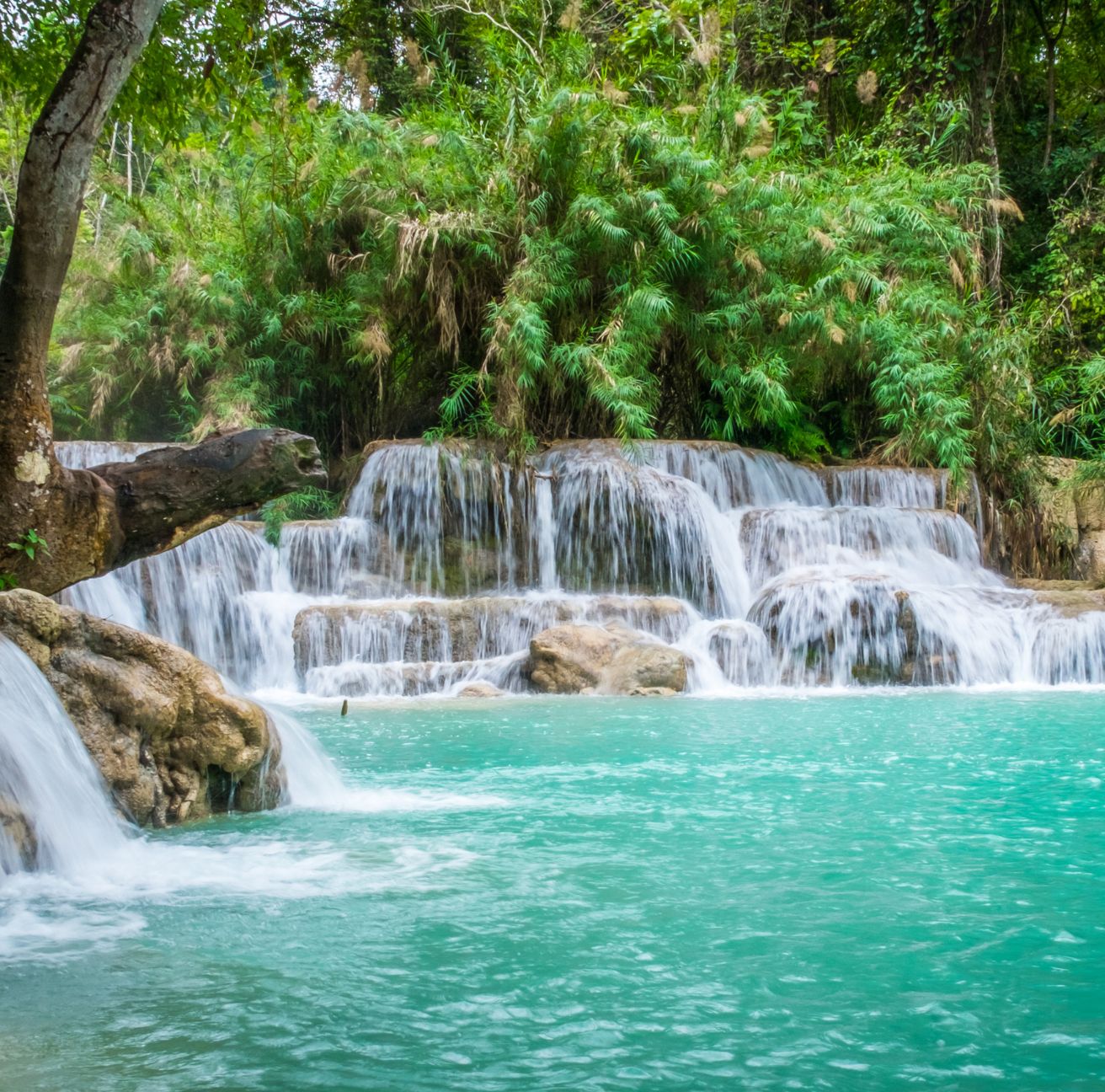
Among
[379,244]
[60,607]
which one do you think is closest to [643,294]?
[379,244]

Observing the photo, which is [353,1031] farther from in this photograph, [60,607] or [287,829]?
[60,607]

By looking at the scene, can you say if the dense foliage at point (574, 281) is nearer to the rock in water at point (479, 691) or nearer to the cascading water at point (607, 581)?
the cascading water at point (607, 581)

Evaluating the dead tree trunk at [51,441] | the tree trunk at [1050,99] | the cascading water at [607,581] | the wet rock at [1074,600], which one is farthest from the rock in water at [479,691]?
the tree trunk at [1050,99]

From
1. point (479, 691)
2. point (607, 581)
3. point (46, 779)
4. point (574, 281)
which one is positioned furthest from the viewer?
point (574, 281)

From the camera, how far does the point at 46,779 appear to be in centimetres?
372

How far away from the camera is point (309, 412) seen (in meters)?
15.1

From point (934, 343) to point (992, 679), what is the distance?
5.63 m

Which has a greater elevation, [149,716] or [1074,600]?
[1074,600]

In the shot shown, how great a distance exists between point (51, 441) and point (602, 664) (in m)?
5.89

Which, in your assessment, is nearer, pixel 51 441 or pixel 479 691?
pixel 51 441

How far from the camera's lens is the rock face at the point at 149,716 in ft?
13.7

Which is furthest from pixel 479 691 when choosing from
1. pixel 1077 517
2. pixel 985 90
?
pixel 985 90

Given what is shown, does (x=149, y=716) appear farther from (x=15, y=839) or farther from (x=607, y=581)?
(x=607, y=581)

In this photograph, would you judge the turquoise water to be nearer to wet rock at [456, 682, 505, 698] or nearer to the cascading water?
wet rock at [456, 682, 505, 698]
